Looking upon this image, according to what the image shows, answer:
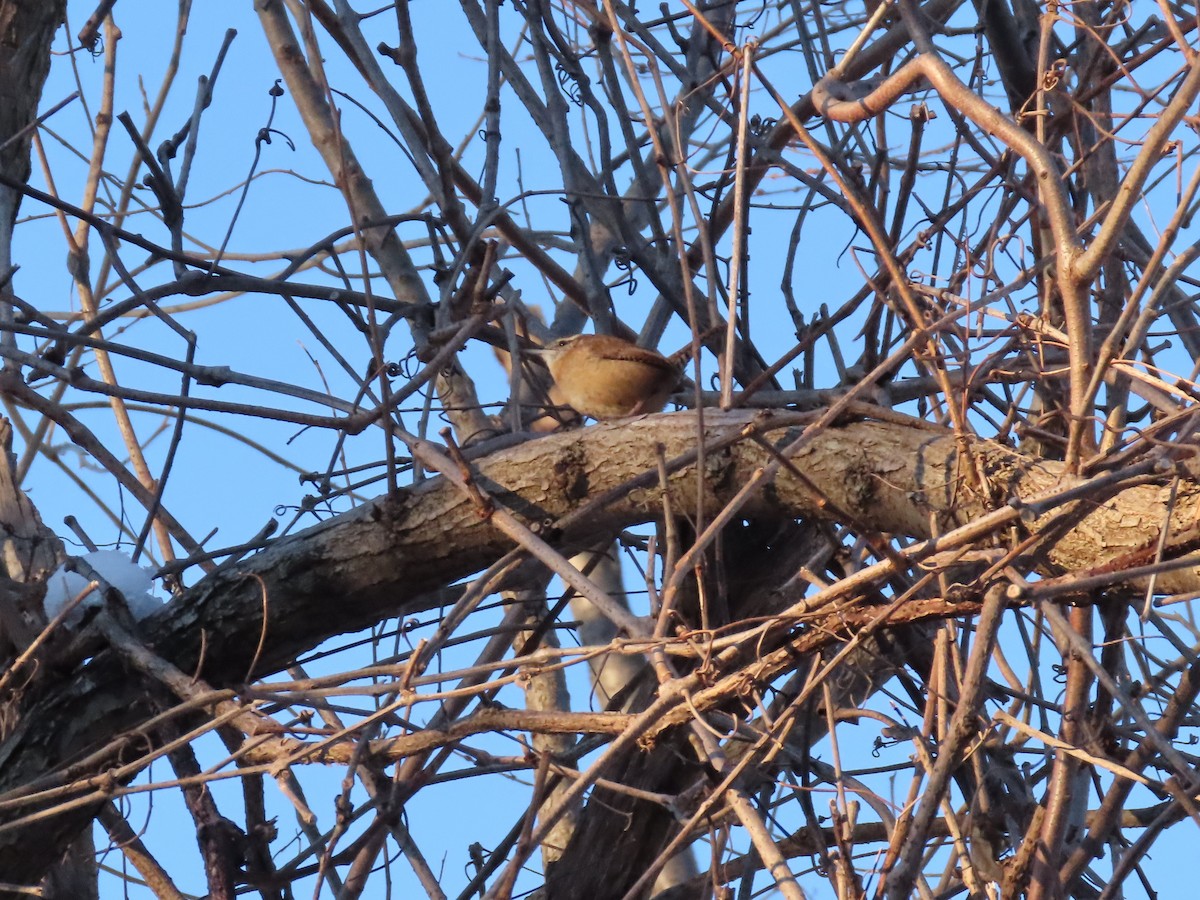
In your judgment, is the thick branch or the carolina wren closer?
the thick branch

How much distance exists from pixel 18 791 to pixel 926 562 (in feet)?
5.99

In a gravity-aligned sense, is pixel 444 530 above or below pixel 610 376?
below

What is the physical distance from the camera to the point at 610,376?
3.72m

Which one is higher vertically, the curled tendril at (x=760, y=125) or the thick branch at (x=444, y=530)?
the curled tendril at (x=760, y=125)

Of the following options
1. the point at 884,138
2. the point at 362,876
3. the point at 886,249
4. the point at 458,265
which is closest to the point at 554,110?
the point at 458,265

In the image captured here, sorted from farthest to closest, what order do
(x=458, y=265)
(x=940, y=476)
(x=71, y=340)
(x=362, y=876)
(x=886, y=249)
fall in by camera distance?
(x=458, y=265), (x=71, y=340), (x=940, y=476), (x=362, y=876), (x=886, y=249)

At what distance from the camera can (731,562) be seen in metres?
3.23

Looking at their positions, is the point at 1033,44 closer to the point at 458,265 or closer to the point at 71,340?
the point at 458,265

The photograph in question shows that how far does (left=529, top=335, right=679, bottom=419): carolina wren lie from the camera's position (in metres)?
3.68

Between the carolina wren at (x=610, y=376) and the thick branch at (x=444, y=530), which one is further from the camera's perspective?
the carolina wren at (x=610, y=376)

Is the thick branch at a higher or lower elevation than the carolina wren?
lower

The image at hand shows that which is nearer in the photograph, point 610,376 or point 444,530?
point 444,530

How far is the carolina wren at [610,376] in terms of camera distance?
12.1 feet

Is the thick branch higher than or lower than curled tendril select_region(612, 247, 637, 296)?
lower
